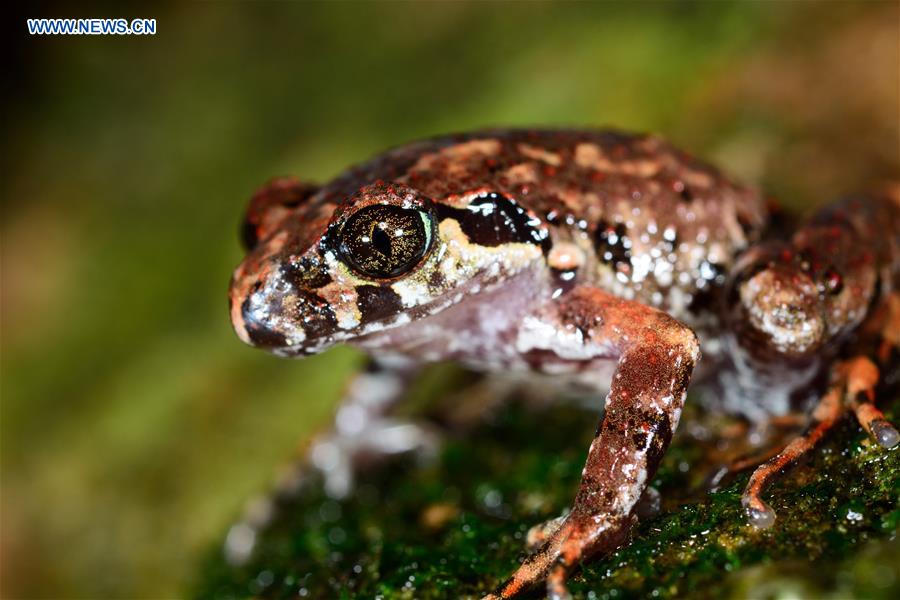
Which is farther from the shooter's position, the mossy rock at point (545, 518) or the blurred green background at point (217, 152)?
the blurred green background at point (217, 152)

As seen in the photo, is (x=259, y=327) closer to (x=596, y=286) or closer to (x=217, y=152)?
(x=596, y=286)

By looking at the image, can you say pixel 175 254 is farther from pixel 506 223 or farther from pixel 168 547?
pixel 506 223

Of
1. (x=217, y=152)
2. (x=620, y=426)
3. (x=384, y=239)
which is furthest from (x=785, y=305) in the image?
(x=217, y=152)

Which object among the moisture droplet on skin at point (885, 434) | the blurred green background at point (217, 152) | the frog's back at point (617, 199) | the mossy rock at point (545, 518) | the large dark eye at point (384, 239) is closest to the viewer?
the mossy rock at point (545, 518)

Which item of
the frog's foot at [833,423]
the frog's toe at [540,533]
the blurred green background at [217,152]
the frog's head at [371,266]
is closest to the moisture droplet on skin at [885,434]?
the frog's foot at [833,423]

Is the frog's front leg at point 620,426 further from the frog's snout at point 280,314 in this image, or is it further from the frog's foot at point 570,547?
the frog's snout at point 280,314

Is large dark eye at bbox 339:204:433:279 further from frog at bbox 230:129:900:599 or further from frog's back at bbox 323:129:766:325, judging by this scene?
frog's back at bbox 323:129:766:325
